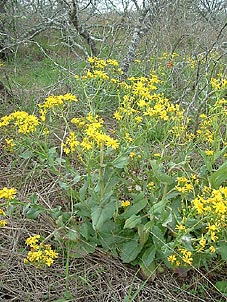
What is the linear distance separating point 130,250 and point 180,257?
28 cm

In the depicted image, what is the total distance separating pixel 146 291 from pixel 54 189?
34.4 inches

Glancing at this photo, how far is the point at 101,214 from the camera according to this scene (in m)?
1.93

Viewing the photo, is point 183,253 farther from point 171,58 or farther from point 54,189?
point 171,58

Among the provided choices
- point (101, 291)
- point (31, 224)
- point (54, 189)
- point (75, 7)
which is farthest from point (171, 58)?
point (101, 291)

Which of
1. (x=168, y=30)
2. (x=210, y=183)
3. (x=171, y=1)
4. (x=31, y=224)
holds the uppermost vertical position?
(x=171, y=1)

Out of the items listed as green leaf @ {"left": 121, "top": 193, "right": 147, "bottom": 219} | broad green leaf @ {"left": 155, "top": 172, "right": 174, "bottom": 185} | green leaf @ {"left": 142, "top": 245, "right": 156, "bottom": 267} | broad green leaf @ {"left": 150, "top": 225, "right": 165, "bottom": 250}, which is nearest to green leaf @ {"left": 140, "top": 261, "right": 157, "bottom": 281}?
green leaf @ {"left": 142, "top": 245, "right": 156, "bottom": 267}

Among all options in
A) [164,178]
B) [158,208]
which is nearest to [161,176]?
[164,178]

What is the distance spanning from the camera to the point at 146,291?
6.52 ft

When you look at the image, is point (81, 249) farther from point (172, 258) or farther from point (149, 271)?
point (172, 258)

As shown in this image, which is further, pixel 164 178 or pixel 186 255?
pixel 164 178

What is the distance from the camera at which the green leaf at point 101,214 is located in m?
1.90

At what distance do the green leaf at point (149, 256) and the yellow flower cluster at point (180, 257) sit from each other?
11 cm

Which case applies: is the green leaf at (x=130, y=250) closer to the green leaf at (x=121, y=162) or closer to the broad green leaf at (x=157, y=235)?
the broad green leaf at (x=157, y=235)

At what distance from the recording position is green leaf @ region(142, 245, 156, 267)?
1971mm
